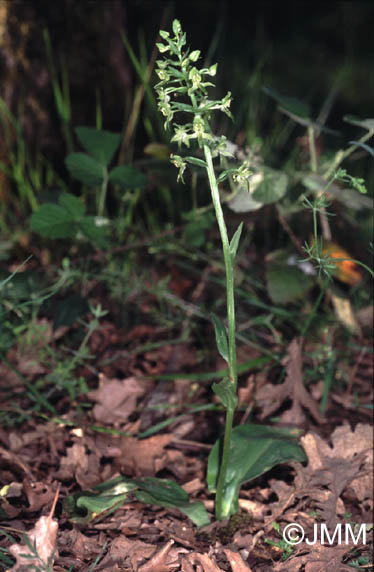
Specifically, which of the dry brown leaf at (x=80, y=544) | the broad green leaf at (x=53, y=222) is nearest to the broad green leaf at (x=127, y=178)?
the broad green leaf at (x=53, y=222)

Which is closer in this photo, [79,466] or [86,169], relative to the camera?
[79,466]

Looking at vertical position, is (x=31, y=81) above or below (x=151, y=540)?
above

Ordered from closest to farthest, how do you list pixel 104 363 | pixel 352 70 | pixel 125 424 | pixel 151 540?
pixel 151 540 → pixel 125 424 → pixel 104 363 → pixel 352 70

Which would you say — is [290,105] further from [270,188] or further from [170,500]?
[170,500]

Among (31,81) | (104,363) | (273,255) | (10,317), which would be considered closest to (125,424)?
(104,363)

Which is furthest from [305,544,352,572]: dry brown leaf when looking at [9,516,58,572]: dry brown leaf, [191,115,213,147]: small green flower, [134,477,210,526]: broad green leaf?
[191,115,213,147]: small green flower

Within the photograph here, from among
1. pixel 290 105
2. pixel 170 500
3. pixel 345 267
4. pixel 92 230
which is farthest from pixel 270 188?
pixel 170 500

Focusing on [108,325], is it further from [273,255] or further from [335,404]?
[335,404]
